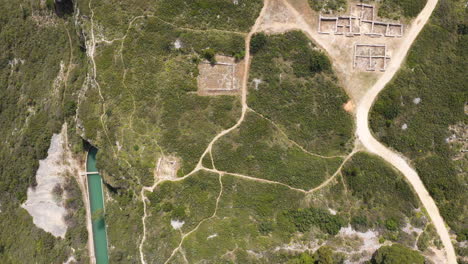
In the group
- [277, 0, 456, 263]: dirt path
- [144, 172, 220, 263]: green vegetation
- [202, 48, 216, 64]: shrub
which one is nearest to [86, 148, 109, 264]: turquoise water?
[144, 172, 220, 263]: green vegetation

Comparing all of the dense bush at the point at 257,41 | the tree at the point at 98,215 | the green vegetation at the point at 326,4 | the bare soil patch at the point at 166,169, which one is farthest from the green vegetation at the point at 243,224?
the green vegetation at the point at 326,4

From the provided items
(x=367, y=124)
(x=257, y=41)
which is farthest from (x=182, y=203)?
(x=367, y=124)

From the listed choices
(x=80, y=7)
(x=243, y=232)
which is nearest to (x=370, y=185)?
(x=243, y=232)

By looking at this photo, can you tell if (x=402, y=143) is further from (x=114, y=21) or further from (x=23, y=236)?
(x=23, y=236)

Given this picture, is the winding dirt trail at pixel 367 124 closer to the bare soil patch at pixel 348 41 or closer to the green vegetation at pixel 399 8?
the bare soil patch at pixel 348 41

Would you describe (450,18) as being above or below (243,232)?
above

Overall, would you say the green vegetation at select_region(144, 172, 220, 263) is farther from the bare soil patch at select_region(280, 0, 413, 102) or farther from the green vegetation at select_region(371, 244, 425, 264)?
the bare soil patch at select_region(280, 0, 413, 102)

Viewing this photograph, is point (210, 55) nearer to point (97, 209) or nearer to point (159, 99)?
point (159, 99)
